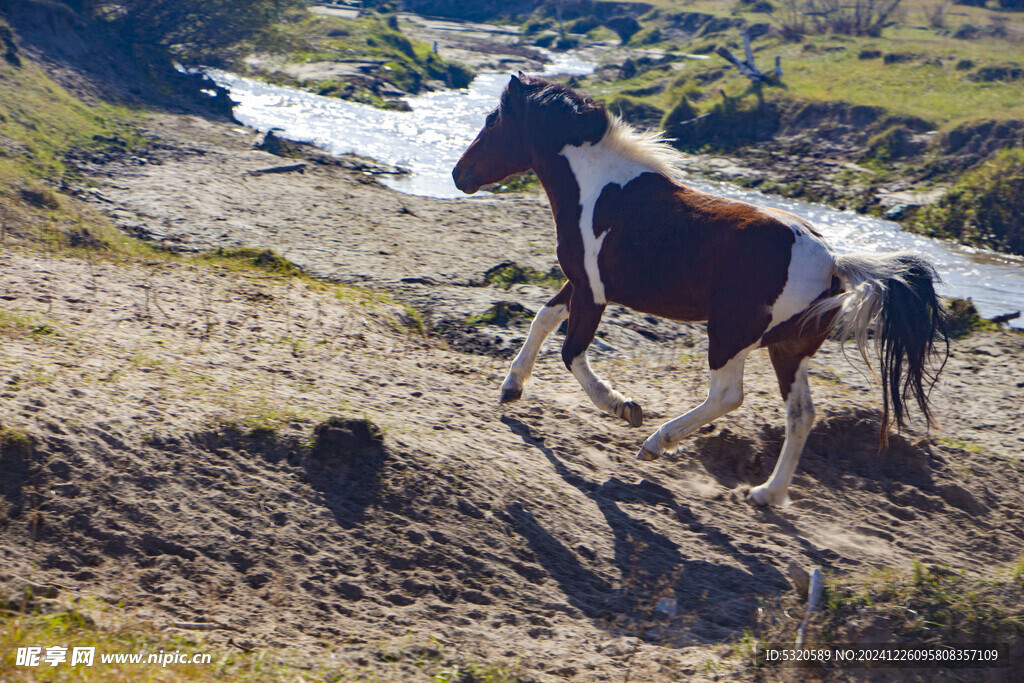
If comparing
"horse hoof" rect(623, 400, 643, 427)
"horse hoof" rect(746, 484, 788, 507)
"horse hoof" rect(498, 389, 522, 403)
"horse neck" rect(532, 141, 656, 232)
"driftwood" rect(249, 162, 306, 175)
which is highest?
"horse neck" rect(532, 141, 656, 232)

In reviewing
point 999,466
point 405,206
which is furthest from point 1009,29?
point 999,466

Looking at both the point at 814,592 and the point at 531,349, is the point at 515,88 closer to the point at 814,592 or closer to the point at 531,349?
the point at 531,349

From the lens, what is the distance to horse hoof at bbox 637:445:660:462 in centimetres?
607

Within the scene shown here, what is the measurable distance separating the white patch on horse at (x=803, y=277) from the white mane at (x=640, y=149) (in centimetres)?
127

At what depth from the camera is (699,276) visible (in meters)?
5.73

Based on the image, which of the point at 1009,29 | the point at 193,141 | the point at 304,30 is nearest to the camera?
the point at 193,141

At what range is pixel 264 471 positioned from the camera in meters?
4.92

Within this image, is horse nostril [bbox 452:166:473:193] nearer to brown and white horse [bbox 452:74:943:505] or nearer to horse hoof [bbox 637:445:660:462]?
brown and white horse [bbox 452:74:943:505]

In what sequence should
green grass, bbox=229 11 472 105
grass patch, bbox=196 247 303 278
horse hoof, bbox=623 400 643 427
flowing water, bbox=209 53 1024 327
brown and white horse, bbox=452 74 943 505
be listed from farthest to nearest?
green grass, bbox=229 11 472 105
flowing water, bbox=209 53 1024 327
grass patch, bbox=196 247 303 278
horse hoof, bbox=623 400 643 427
brown and white horse, bbox=452 74 943 505

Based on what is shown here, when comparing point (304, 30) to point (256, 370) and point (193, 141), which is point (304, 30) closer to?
point (193, 141)

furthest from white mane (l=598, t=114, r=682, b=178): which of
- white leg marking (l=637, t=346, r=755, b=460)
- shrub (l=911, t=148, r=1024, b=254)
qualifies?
shrub (l=911, t=148, r=1024, b=254)

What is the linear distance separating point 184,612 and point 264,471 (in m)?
1.13

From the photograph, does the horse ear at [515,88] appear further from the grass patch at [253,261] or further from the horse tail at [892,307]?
the grass patch at [253,261]

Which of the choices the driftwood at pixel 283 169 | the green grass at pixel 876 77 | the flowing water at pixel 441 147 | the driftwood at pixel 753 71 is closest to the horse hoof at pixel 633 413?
the flowing water at pixel 441 147
